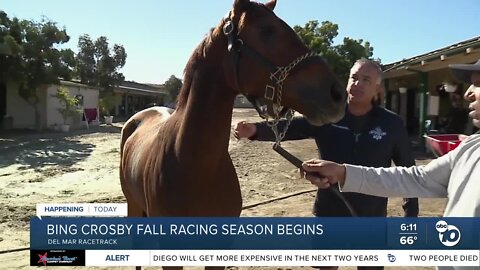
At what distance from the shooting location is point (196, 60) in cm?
229

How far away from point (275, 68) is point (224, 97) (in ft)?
1.18

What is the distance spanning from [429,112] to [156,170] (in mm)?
10769

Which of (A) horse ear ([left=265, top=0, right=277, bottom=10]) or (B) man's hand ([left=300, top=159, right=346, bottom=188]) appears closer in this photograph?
(B) man's hand ([left=300, top=159, right=346, bottom=188])

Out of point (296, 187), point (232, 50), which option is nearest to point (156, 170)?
point (232, 50)

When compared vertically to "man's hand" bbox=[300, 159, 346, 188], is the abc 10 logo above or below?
below

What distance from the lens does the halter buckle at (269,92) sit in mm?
1965

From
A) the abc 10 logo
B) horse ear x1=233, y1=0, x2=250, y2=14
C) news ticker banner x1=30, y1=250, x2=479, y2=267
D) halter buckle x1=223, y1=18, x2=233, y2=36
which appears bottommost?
news ticker banner x1=30, y1=250, x2=479, y2=267

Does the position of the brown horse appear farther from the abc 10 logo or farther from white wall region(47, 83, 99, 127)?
white wall region(47, 83, 99, 127)

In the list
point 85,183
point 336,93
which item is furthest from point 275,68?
point 85,183

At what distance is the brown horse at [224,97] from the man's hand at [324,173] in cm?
29

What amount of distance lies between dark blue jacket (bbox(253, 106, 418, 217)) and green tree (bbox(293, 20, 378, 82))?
18.5 metres

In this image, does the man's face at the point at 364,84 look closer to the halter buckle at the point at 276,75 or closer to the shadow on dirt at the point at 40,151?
the halter buckle at the point at 276,75

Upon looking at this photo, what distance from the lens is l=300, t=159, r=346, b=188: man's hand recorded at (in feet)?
5.41

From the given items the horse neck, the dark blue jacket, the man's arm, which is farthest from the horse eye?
the man's arm
